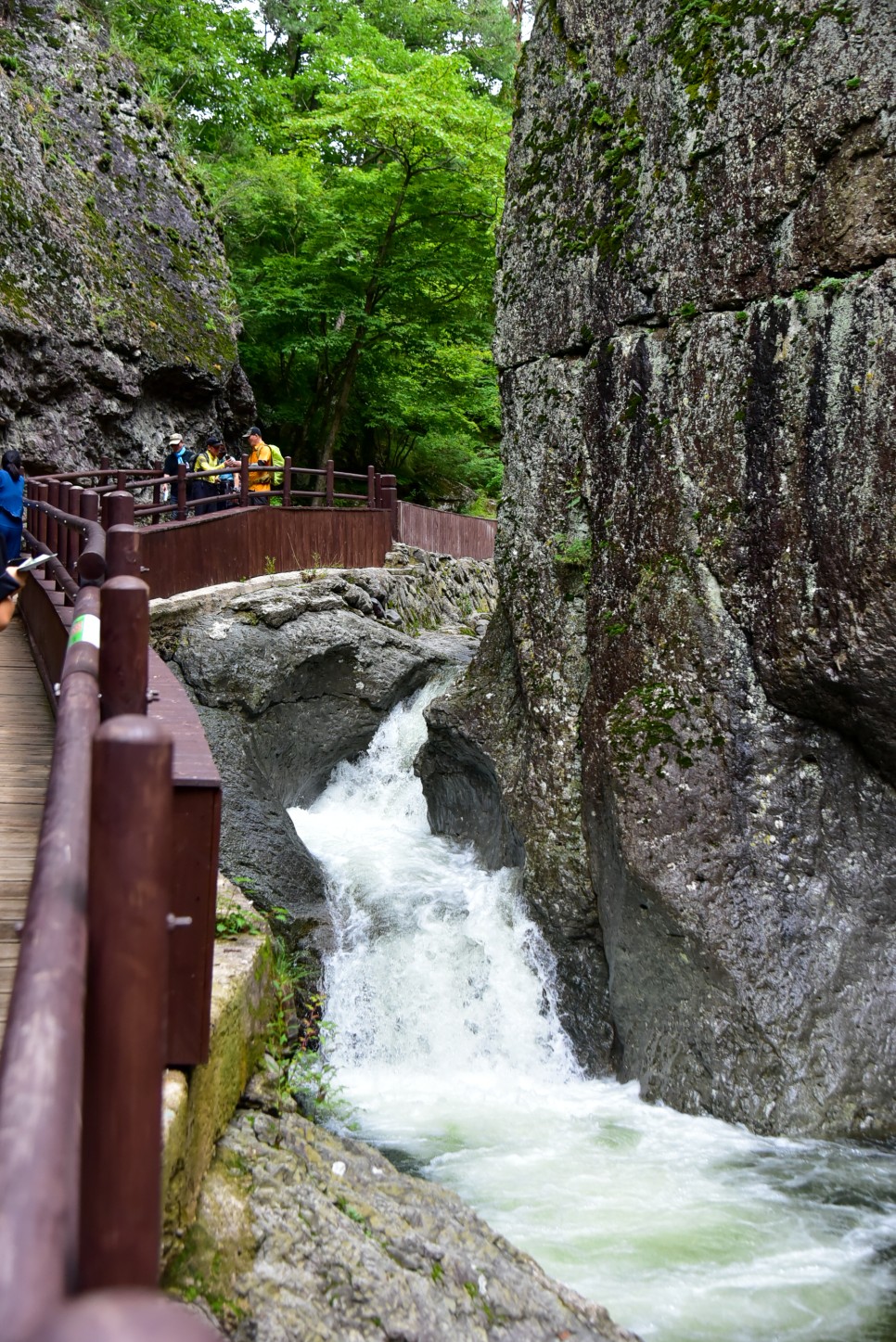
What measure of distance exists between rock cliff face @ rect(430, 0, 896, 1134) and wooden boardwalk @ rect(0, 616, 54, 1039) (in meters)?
4.30

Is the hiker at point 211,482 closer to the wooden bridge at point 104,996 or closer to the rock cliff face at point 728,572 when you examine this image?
the rock cliff face at point 728,572

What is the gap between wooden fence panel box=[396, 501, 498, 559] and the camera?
65.9 ft

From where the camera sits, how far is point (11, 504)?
9531mm

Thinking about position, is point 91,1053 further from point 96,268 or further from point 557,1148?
point 96,268

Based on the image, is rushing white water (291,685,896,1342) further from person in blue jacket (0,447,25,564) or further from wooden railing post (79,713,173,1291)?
wooden railing post (79,713,173,1291)

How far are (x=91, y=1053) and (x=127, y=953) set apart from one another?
0.16m

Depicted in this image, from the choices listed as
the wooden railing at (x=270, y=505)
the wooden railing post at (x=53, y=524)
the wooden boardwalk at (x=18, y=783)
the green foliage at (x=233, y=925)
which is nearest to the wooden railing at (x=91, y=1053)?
the wooden boardwalk at (x=18, y=783)

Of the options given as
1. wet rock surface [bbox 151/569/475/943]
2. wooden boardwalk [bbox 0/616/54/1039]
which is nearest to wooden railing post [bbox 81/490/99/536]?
wooden boardwalk [bbox 0/616/54/1039]

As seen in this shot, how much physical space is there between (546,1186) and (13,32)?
22.3m

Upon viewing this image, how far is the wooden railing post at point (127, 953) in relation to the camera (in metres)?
1.69

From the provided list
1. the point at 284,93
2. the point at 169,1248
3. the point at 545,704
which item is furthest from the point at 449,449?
the point at 169,1248

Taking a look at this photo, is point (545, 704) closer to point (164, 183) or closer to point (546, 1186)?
point (546, 1186)

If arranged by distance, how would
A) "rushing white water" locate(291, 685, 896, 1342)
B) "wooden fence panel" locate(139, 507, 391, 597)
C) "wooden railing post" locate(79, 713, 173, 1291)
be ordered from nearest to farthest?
"wooden railing post" locate(79, 713, 173, 1291)
"rushing white water" locate(291, 685, 896, 1342)
"wooden fence panel" locate(139, 507, 391, 597)

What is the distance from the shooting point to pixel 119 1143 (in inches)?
65.7
